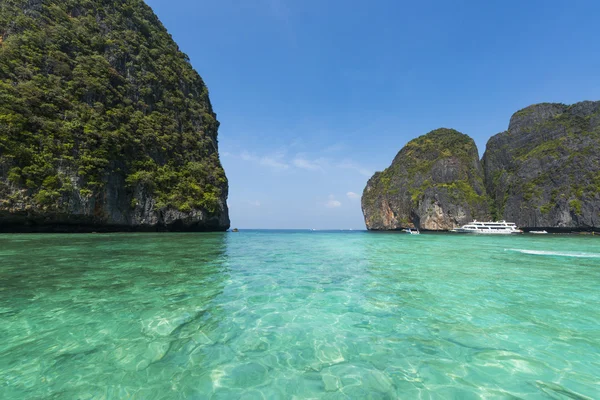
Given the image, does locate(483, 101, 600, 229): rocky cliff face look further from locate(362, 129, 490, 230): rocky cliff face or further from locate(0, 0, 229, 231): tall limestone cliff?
locate(0, 0, 229, 231): tall limestone cliff

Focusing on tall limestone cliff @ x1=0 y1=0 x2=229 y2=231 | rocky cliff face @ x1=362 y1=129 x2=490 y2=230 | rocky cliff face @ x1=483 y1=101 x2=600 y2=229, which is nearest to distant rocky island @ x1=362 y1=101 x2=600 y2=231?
rocky cliff face @ x1=483 y1=101 x2=600 y2=229

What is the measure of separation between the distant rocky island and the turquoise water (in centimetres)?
8585

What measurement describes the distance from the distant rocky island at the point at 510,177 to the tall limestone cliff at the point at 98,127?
73.4 metres

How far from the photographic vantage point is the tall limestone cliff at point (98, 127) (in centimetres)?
2884

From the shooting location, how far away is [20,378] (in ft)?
10.4

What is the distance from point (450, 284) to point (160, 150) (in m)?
46.4

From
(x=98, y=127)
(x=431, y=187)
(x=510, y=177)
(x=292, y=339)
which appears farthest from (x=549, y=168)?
(x=98, y=127)

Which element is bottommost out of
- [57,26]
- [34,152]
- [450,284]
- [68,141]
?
[450,284]

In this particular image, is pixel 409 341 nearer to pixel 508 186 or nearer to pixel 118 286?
pixel 118 286

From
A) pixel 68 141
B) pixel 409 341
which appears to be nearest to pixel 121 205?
pixel 68 141

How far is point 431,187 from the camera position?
290 feet

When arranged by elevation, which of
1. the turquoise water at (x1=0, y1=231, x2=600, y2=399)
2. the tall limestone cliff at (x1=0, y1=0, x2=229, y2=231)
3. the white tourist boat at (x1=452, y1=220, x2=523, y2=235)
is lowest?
the turquoise water at (x1=0, y1=231, x2=600, y2=399)

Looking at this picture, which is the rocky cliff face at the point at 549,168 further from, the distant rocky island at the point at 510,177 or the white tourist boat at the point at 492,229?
the white tourist boat at the point at 492,229

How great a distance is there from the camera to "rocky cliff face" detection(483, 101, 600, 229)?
66.2 meters
